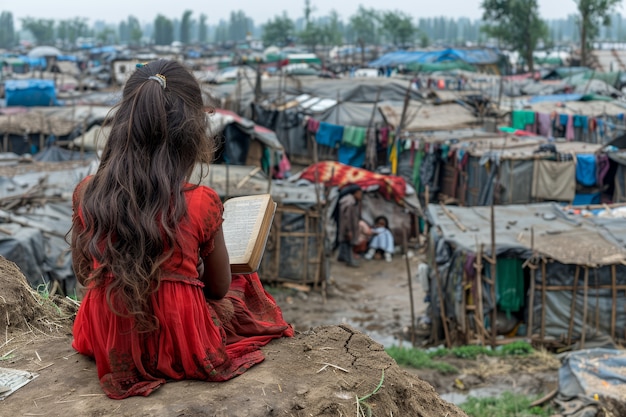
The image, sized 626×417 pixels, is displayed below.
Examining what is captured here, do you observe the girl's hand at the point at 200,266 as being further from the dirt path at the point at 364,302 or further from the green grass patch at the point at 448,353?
the dirt path at the point at 364,302

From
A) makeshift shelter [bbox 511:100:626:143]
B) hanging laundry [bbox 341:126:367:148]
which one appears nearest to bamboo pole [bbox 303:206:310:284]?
hanging laundry [bbox 341:126:367:148]

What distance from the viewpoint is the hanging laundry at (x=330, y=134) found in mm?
21156

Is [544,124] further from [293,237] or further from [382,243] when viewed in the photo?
[293,237]

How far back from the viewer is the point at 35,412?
2.48 m

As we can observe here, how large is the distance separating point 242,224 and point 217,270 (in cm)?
33

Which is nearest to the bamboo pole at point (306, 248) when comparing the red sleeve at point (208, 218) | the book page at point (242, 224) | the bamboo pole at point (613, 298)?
the bamboo pole at point (613, 298)

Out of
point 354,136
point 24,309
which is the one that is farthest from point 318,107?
point 24,309

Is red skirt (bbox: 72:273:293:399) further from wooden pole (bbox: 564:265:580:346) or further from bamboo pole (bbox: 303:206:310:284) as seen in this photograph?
bamboo pole (bbox: 303:206:310:284)

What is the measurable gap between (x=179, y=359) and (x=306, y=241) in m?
10.0

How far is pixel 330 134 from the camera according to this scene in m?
21.2

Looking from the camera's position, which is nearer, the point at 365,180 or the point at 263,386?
the point at 263,386

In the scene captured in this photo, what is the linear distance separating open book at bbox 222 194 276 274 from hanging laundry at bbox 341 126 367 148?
57.7 feet

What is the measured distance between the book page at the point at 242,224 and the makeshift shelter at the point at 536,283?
6.63 metres

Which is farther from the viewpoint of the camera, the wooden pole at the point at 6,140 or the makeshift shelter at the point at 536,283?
the wooden pole at the point at 6,140
